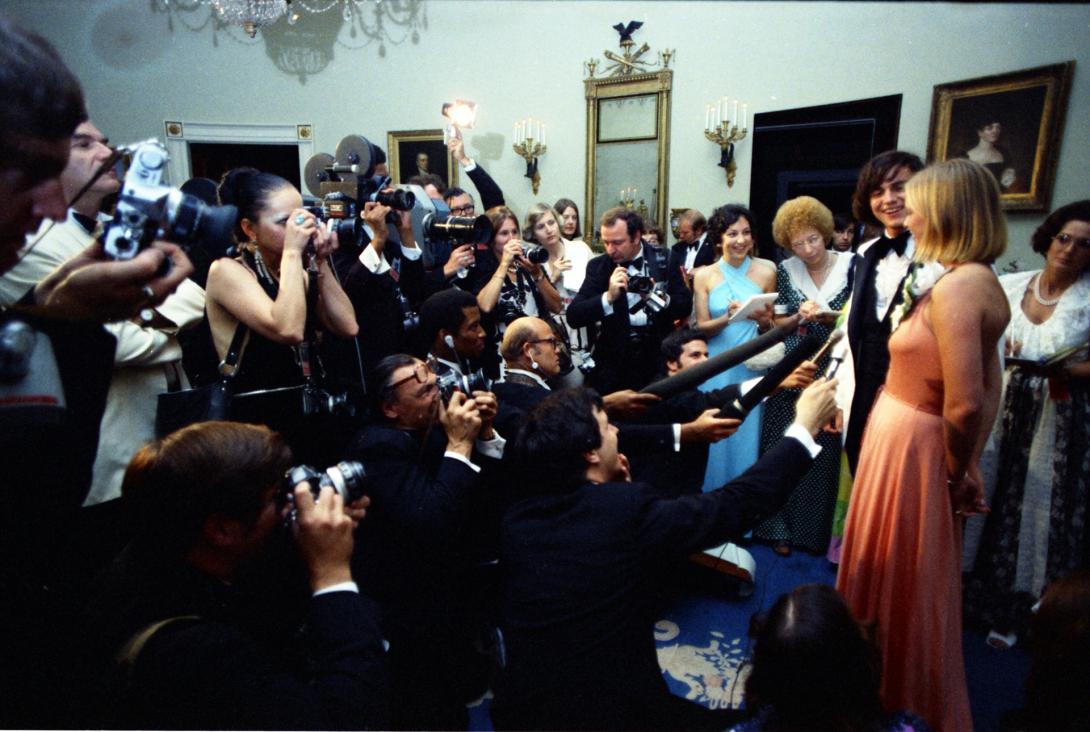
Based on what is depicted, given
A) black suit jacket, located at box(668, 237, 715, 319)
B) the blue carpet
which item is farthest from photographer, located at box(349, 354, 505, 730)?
black suit jacket, located at box(668, 237, 715, 319)

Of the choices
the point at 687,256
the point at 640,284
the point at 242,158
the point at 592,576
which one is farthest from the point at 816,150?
the point at 242,158

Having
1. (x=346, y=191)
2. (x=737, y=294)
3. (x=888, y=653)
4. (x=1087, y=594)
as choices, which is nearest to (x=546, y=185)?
(x=737, y=294)

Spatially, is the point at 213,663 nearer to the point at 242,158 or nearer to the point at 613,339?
the point at 613,339

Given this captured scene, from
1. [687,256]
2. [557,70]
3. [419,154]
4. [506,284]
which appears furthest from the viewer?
[419,154]

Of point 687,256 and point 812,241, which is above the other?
point 812,241

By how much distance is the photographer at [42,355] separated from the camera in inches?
24.1

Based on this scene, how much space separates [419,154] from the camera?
5.32 meters

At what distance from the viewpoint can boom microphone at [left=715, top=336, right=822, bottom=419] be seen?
1.70m

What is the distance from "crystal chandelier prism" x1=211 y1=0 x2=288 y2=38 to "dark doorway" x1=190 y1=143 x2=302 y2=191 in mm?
1036

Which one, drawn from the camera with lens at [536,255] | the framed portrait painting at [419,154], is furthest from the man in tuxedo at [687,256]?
the framed portrait painting at [419,154]

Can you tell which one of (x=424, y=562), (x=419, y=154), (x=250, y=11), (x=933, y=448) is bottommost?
(x=424, y=562)

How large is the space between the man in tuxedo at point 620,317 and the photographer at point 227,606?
6.64 ft

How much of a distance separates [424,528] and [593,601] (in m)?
0.51

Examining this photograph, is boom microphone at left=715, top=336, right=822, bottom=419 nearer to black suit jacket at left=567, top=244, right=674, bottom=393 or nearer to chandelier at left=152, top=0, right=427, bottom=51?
black suit jacket at left=567, top=244, right=674, bottom=393
